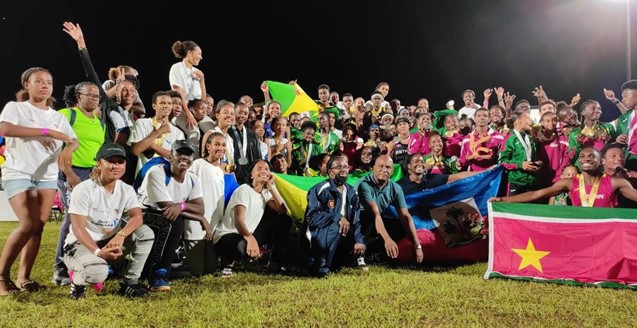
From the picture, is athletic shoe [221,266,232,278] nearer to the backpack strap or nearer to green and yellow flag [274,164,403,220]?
green and yellow flag [274,164,403,220]

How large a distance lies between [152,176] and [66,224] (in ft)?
4.11

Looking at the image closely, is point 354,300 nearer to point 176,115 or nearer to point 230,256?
point 230,256

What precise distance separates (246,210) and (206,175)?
69 cm

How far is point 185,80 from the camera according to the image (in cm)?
859

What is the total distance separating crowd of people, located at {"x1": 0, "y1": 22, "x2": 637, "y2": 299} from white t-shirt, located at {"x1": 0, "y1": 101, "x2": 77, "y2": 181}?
12 mm

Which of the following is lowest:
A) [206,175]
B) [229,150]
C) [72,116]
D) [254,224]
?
[254,224]

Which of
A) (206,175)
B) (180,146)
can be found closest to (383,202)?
(206,175)

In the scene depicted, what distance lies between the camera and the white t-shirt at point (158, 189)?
5.82m

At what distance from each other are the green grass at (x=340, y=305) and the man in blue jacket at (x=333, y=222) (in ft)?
1.45

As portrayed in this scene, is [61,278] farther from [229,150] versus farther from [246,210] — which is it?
[229,150]

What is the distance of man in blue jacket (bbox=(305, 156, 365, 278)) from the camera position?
668 cm

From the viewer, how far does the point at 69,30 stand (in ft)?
23.4

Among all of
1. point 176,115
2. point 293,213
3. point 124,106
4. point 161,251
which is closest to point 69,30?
point 124,106

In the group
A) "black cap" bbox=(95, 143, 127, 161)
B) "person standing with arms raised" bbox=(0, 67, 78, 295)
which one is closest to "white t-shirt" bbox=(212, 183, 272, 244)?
"black cap" bbox=(95, 143, 127, 161)
